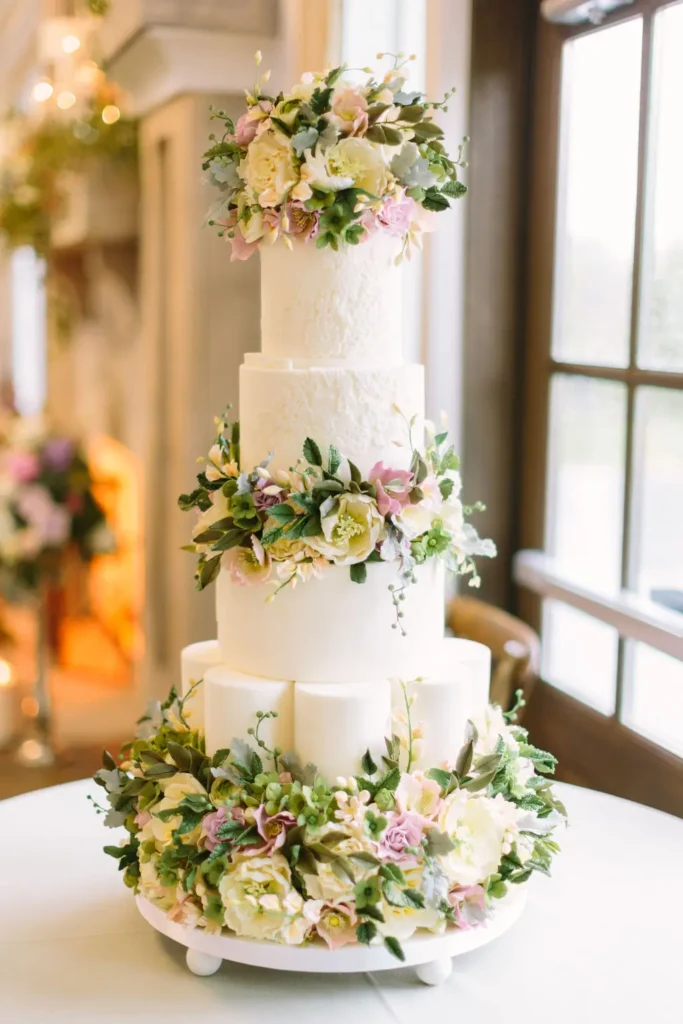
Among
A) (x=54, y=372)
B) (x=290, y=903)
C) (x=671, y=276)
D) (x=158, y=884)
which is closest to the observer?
(x=290, y=903)

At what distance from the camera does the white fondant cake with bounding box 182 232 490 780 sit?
1279 millimetres

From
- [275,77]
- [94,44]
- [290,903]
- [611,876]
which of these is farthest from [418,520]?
[94,44]

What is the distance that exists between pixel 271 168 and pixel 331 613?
476mm

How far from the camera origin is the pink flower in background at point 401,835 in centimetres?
119

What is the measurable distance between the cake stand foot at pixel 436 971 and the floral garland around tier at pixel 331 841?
0.10 feet

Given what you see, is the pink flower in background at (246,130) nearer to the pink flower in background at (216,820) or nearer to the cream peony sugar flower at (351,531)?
the cream peony sugar flower at (351,531)

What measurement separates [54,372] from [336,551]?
172 inches

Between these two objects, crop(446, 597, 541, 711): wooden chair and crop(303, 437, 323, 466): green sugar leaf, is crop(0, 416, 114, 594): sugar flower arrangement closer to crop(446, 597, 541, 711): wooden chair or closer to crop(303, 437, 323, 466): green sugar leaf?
crop(446, 597, 541, 711): wooden chair

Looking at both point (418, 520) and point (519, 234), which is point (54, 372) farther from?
point (418, 520)

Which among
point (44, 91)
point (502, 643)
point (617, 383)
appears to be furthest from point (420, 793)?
point (44, 91)

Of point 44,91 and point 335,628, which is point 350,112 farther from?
point 44,91

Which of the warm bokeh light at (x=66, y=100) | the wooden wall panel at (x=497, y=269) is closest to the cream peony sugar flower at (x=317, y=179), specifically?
the wooden wall panel at (x=497, y=269)

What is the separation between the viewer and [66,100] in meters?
3.64

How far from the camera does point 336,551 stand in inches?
49.3
